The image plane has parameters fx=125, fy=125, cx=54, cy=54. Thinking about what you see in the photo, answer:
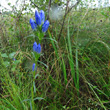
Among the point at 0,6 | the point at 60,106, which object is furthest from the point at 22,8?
the point at 60,106

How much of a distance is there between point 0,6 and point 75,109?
1.67 m

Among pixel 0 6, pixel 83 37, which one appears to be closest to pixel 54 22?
pixel 83 37

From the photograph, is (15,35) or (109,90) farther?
(15,35)

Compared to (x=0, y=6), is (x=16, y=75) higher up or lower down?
lower down

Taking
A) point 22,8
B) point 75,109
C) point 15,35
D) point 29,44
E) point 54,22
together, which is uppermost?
point 22,8

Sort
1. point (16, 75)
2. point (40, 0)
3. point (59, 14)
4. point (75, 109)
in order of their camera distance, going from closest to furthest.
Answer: point (75, 109), point (16, 75), point (40, 0), point (59, 14)

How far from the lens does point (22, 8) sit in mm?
1840

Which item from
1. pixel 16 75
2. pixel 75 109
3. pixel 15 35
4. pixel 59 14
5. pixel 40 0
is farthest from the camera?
pixel 15 35

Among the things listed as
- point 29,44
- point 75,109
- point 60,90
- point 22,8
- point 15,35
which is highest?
point 22,8

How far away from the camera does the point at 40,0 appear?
67.3 inches

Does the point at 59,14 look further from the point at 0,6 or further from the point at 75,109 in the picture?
the point at 75,109

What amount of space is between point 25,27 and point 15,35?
0.21 m

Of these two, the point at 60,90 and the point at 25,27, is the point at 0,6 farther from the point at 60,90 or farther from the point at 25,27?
the point at 60,90

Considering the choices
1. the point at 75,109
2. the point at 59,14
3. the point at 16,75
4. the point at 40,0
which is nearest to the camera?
the point at 75,109
